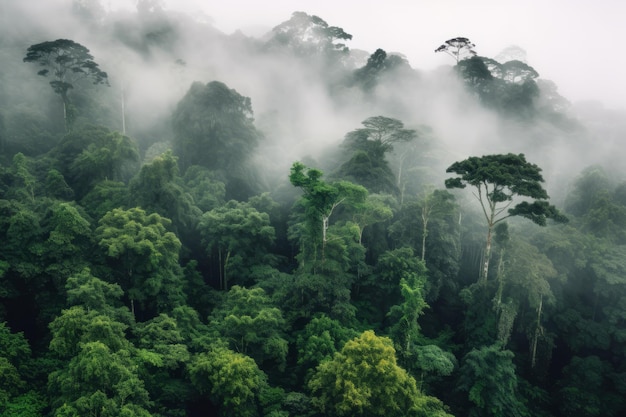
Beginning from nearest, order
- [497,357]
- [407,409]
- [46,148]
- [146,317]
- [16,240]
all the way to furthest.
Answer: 1. [407,409]
2. [497,357]
3. [16,240]
4. [146,317]
5. [46,148]

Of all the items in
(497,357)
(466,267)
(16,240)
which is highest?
(16,240)

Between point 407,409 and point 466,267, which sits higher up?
point 466,267

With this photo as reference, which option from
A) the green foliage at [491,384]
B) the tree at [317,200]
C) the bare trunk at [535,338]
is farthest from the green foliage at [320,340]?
the bare trunk at [535,338]

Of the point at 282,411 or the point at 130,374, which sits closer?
the point at 130,374

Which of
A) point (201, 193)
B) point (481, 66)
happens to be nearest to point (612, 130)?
point (481, 66)

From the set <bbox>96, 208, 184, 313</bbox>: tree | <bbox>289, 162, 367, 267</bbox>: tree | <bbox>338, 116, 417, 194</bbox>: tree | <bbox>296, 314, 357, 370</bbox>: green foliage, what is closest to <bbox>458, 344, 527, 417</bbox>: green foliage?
<bbox>296, 314, 357, 370</bbox>: green foliage

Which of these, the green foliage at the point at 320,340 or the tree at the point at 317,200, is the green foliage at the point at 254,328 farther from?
the tree at the point at 317,200

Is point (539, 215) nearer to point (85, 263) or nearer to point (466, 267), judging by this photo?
point (466, 267)
